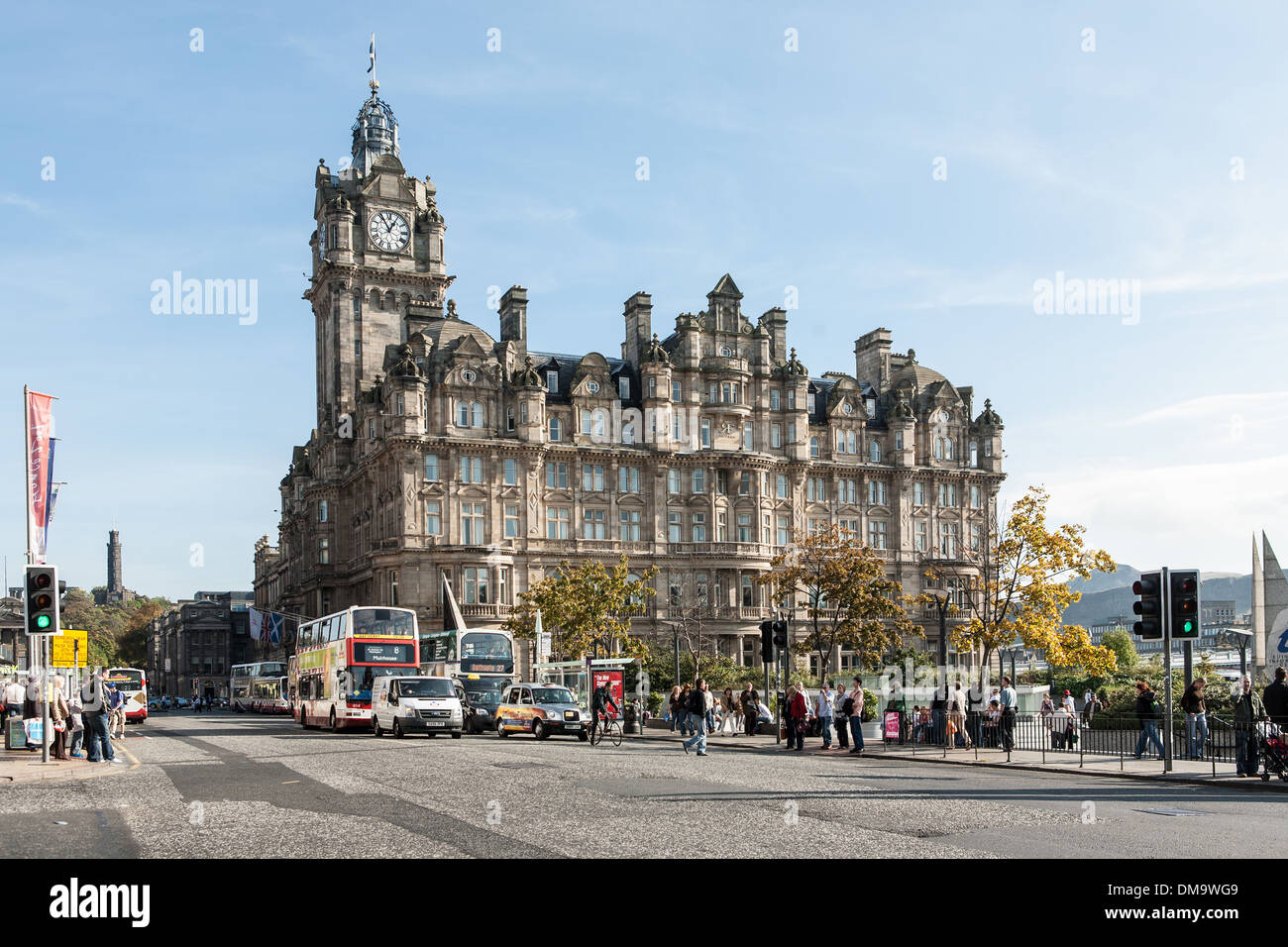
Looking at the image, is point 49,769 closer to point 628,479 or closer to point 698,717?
point 698,717

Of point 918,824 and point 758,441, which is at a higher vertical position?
point 758,441

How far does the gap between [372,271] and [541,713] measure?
171ft

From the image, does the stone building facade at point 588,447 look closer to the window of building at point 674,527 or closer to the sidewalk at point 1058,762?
the window of building at point 674,527

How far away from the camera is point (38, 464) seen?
30625mm

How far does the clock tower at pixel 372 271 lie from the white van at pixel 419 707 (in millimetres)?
46871

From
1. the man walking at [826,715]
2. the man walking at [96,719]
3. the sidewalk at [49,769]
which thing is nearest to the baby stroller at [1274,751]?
the man walking at [826,715]

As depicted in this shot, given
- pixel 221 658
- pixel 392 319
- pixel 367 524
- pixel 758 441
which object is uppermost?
pixel 392 319

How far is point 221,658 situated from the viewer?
17175cm

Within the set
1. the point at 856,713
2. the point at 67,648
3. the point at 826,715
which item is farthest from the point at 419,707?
the point at 67,648

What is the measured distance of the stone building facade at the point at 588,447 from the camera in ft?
250
